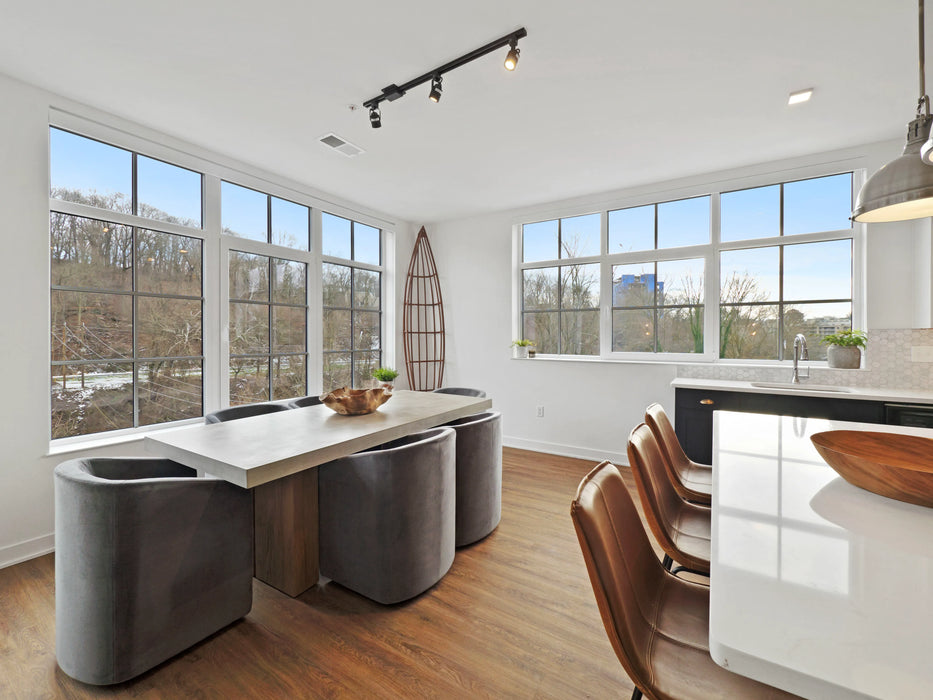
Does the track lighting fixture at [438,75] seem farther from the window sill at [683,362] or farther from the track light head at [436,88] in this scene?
the window sill at [683,362]

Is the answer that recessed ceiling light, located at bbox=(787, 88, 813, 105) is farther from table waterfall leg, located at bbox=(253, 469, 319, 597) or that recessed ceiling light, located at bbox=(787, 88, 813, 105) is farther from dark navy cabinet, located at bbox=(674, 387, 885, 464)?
table waterfall leg, located at bbox=(253, 469, 319, 597)

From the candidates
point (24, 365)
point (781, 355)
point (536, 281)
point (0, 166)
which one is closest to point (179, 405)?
point (24, 365)

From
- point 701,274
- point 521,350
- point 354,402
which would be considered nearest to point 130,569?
point 354,402

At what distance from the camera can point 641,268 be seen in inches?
166

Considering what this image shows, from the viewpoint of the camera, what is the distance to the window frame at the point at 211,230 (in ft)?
8.95

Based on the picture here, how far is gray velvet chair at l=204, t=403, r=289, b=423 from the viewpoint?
261 centimetres

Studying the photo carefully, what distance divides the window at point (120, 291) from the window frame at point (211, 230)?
4 centimetres

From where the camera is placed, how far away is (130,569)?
4.84 ft

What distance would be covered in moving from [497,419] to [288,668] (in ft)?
5.15

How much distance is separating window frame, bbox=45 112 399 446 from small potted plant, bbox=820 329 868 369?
14.4 feet

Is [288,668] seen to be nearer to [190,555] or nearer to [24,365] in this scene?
[190,555]

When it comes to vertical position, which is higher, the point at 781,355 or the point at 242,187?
the point at 242,187

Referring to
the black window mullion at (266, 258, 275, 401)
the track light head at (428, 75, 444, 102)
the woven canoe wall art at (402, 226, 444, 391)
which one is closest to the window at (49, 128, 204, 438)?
the black window mullion at (266, 258, 275, 401)

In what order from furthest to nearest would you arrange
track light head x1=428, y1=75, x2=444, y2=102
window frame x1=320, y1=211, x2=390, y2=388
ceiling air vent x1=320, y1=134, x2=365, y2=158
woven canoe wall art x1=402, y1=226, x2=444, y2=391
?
1. woven canoe wall art x1=402, y1=226, x2=444, y2=391
2. window frame x1=320, y1=211, x2=390, y2=388
3. ceiling air vent x1=320, y1=134, x2=365, y2=158
4. track light head x1=428, y1=75, x2=444, y2=102
